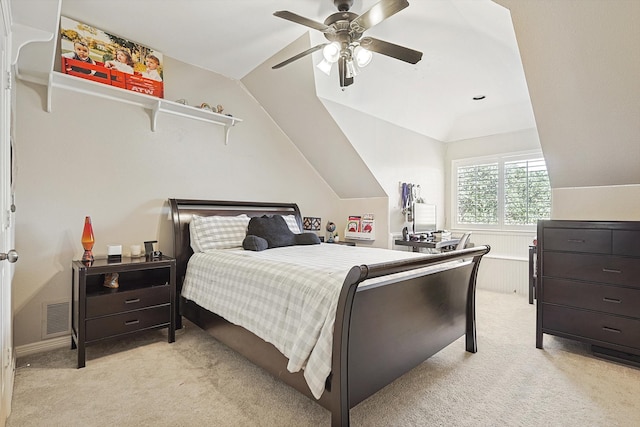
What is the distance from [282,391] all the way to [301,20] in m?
2.33

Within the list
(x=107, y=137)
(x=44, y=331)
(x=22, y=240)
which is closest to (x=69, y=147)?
(x=107, y=137)

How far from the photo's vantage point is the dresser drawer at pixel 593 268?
2.28 meters

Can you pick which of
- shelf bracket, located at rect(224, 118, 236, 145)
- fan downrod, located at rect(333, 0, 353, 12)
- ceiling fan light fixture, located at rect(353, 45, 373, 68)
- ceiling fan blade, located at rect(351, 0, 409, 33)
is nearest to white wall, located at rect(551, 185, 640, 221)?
ceiling fan light fixture, located at rect(353, 45, 373, 68)

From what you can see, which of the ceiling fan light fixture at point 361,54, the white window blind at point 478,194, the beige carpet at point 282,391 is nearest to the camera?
the beige carpet at point 282,391

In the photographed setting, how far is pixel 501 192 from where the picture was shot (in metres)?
4.72

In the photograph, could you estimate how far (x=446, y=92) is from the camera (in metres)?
4.02

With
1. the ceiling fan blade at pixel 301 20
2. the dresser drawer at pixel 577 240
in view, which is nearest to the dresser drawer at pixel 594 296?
the dresser drawer at pixel 577 240

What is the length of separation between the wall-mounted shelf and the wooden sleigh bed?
182 centimetres

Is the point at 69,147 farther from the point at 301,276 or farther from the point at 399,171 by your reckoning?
the point at 399,171

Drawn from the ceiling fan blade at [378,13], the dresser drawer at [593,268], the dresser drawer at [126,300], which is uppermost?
the ceiling fan blade at [378,13]

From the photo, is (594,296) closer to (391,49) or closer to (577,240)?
(577,240)

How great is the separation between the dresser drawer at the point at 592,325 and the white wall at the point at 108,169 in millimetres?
3071

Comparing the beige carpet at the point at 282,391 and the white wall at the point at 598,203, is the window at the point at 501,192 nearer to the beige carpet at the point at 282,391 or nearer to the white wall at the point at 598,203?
the white wall at the point at 598,203

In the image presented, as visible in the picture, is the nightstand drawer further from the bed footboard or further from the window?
the window
